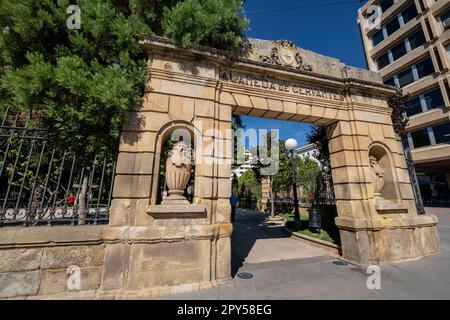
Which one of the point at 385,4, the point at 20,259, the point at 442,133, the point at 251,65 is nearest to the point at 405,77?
the point at 442,133

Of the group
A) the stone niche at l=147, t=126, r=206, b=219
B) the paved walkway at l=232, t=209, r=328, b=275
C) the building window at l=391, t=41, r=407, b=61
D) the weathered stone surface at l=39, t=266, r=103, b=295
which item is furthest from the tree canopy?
the building window at l=391, t=41, r=407, b=61

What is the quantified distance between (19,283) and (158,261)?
2.20 metres

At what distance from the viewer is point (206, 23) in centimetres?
469

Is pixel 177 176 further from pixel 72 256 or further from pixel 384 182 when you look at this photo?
pixel 384 182

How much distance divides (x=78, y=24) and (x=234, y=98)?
3542mm

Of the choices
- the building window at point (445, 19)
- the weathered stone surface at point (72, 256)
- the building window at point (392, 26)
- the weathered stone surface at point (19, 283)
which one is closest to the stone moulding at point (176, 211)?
the weathered stone surface at point (72, 256)

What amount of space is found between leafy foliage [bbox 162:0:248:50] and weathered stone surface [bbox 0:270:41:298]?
5.10m

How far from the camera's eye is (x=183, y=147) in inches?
180

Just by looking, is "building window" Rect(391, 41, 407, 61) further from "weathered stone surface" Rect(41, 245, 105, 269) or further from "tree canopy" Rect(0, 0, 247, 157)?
"weathered stone surface" Rect(41, 245, 105, 269)

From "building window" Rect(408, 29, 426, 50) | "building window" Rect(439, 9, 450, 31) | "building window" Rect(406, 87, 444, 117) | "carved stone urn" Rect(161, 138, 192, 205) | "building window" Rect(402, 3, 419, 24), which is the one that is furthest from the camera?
"building window" Rect(402, 3, 419, 24)

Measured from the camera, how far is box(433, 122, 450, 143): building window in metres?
20.1
